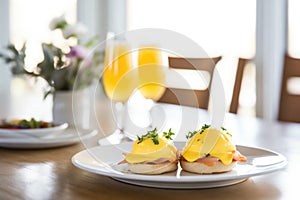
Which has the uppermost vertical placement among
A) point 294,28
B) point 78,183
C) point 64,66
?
point 294,28

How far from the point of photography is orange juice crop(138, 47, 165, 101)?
122 centimetres

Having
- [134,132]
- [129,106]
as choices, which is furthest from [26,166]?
Result: [129,106]

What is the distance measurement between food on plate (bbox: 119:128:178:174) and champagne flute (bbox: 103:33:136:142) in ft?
1.10

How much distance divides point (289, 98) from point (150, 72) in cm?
91

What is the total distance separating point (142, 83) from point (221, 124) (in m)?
0.33

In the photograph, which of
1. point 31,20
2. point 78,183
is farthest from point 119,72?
point 31,20

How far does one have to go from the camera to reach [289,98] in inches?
80.9

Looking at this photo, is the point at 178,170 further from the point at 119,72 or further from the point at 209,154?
the point at 119,72

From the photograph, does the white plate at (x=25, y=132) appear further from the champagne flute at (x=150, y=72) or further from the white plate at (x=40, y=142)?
the champagne flute at (x=150, y=72)

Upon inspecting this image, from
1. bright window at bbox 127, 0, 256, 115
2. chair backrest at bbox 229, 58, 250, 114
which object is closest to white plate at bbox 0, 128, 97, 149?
chair backrest at bbox 229, 58, 250, 114

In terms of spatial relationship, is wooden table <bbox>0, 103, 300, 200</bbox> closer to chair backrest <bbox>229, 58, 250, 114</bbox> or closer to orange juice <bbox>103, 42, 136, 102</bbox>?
orange juice <bbox>103, 42, 136, 102</bbox>

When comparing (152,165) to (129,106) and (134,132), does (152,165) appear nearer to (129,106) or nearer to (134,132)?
(134,132)

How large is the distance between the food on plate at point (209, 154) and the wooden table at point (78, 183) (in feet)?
0.12

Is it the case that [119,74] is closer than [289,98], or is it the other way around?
[119,74]
